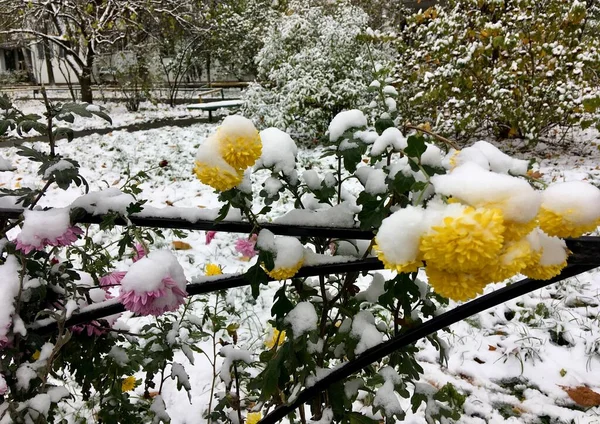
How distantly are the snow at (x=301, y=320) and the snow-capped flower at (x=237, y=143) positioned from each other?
1.26ft

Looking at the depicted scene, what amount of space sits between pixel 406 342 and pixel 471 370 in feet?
4.70

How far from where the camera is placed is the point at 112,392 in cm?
132

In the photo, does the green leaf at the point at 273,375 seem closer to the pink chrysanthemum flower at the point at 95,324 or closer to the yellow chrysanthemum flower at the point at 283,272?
the yellow chrysanthemum flower at the point at 283,272

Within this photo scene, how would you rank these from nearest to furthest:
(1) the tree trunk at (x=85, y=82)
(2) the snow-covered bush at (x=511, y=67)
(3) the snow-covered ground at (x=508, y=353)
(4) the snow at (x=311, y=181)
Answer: (4) the snow at (x=311, y=181), (3) the snow-covered ground at (x=508, y=353), (2) the snow-covered bush at (x=511, y=67), (1) the tree trunk at (x=85, y=82)

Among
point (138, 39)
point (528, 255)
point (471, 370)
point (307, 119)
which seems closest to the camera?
point (528, 255)

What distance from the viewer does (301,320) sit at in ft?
2.98

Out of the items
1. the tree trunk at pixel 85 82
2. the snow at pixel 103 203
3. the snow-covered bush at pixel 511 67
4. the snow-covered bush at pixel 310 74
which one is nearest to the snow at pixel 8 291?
the snow at pixel 103 203

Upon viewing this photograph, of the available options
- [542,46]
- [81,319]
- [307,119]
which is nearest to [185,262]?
[81,319]

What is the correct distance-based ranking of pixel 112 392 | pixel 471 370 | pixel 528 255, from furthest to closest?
pixel 471 370, pixel 112 392, pixel 528 255

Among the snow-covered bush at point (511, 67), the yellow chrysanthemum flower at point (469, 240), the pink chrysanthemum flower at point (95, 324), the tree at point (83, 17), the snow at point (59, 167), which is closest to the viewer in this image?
the yellow chrysanthemum flower at point (469, 240)

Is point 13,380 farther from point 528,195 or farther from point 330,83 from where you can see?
point 330,83

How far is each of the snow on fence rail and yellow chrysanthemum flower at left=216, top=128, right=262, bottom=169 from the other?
17 centimetres

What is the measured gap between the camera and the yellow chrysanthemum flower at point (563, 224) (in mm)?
524

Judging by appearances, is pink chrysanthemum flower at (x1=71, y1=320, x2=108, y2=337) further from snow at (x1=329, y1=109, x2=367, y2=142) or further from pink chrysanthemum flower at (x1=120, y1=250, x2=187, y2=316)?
snow at (x1=329, y1=109, x2=367, y2=142)
